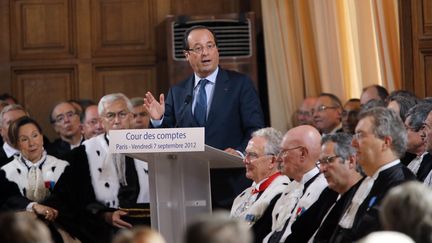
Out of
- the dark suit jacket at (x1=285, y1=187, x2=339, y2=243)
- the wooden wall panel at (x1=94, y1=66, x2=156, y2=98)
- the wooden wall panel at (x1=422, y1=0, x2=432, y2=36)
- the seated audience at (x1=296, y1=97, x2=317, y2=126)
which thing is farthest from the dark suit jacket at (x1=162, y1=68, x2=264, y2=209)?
the wooden wall panel at (x1=94, y1=66, x2=156, y2=98)

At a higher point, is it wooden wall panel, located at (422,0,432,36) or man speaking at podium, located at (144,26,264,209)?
wooden wall panel, located at (422,0,432,36)

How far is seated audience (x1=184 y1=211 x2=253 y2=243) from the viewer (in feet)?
9.57

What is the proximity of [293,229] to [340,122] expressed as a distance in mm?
4002

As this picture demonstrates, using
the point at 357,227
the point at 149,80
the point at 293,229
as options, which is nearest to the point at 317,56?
the point at 149,80

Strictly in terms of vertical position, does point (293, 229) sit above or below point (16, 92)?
below

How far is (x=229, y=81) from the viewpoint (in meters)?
7.25

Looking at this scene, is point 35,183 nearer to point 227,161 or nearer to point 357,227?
point 227,161

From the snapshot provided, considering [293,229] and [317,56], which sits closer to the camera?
[293,229]

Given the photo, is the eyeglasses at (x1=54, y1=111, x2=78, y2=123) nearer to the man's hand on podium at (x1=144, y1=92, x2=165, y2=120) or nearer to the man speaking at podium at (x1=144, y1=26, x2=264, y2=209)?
the man speaking at podium at (x1=144, y1=26, x2=264, y2=209)

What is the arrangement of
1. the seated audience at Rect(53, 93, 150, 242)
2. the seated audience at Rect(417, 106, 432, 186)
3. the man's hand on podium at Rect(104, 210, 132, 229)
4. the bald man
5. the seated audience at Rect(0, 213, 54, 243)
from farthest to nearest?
the seated audience at Rect(53, 93, 150, 242)
the man's hand on podium at Rect(104, 210, 132, 229)
the seated audience at Rect(417, 106, 432, 186)
the bald man
the seated audience at Rect(0, 213, 54, 243)

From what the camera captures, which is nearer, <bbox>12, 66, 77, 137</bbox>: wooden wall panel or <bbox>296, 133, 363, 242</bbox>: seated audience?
<bbox>296, 133, 363, 242</bbox>: seated audience

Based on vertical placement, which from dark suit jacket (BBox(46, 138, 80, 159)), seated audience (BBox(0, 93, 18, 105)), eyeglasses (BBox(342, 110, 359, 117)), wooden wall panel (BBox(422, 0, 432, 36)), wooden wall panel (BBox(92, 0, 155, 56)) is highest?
wooden wall panel (BBox(92, 0, 155, 56))

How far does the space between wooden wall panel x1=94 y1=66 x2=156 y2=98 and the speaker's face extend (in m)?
4.55

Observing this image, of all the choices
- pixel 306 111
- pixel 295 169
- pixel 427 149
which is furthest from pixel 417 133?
pixel 306 111
